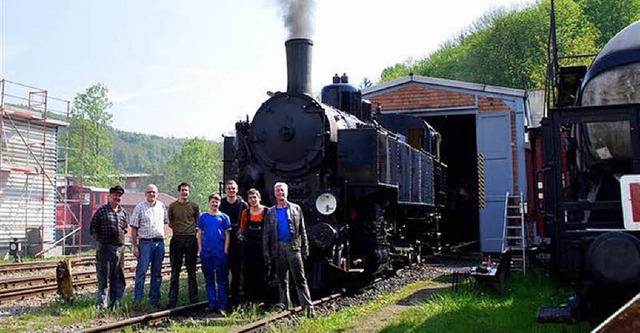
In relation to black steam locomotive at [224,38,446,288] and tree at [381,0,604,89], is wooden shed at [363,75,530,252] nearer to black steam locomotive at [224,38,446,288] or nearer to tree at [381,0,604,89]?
black steam locomotive at [224,38,446,288]

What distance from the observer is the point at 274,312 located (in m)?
7.63

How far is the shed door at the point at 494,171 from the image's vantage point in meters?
16.8

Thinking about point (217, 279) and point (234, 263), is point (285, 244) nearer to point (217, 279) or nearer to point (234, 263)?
point (217, 279)

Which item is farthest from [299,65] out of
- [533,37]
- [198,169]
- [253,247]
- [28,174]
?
[198,169]

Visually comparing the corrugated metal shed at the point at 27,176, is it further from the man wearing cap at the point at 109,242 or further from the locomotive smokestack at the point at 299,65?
the locomotive smokestack at the point at 299,65

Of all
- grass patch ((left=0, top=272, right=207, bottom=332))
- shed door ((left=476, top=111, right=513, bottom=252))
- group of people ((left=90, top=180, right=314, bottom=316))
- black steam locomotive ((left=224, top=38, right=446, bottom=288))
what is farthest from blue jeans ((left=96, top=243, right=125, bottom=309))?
shed door ((left=476, top=111, right=513, bottom=252))

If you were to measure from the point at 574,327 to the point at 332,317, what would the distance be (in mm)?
2749

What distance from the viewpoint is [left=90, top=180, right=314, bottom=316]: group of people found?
7.98 meters

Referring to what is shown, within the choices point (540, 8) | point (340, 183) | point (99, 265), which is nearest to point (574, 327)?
point (340, 183)

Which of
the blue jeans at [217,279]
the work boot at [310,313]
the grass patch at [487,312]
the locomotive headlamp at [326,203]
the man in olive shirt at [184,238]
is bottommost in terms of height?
the work boot at [310,313]

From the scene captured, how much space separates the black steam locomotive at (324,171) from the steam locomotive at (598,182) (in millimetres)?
3262

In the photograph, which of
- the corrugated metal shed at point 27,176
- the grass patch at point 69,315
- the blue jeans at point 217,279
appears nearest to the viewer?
the grass patch at point 69,315

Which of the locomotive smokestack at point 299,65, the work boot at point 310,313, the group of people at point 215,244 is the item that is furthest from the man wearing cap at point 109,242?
the locomotive smokestack at point 299,65

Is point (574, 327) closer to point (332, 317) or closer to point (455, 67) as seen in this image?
point (332, 317)
